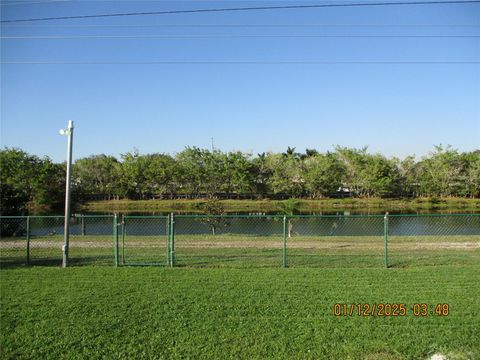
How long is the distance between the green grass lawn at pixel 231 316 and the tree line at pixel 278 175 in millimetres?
46986

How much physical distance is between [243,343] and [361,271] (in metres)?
5.29

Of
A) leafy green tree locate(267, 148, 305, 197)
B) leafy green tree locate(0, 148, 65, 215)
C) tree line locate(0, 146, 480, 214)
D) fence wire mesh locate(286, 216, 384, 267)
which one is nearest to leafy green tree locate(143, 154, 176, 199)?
tree line locate(0, 146, 480, 214)

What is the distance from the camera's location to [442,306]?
7.14 metres

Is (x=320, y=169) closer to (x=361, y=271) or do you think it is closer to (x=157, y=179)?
(x=157, y=179)

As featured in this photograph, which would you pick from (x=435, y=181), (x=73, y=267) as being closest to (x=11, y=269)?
(x=73, y=267)

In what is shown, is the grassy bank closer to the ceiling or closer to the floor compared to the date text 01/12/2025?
closer to the ceiling

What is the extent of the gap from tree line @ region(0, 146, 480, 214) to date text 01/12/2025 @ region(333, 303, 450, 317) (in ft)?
161

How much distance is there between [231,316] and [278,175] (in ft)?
169

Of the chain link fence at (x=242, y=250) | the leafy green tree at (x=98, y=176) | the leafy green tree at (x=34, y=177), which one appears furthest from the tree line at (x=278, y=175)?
the chain link fence at (x=242, y=250)

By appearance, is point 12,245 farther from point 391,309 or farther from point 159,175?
point 159,175

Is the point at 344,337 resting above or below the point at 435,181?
below

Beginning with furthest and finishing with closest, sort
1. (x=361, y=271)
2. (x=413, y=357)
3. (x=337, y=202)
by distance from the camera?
(x=337, y=202) → (x=361, y=271) → (x=413, y=357)

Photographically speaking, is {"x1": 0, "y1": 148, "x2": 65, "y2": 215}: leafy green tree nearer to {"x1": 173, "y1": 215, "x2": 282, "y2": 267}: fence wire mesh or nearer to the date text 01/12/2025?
{"x1": 173, "y1": 215, "x2": 282, "y2": 267}: fence wire mesh

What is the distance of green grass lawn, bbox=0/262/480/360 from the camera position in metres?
5.46
